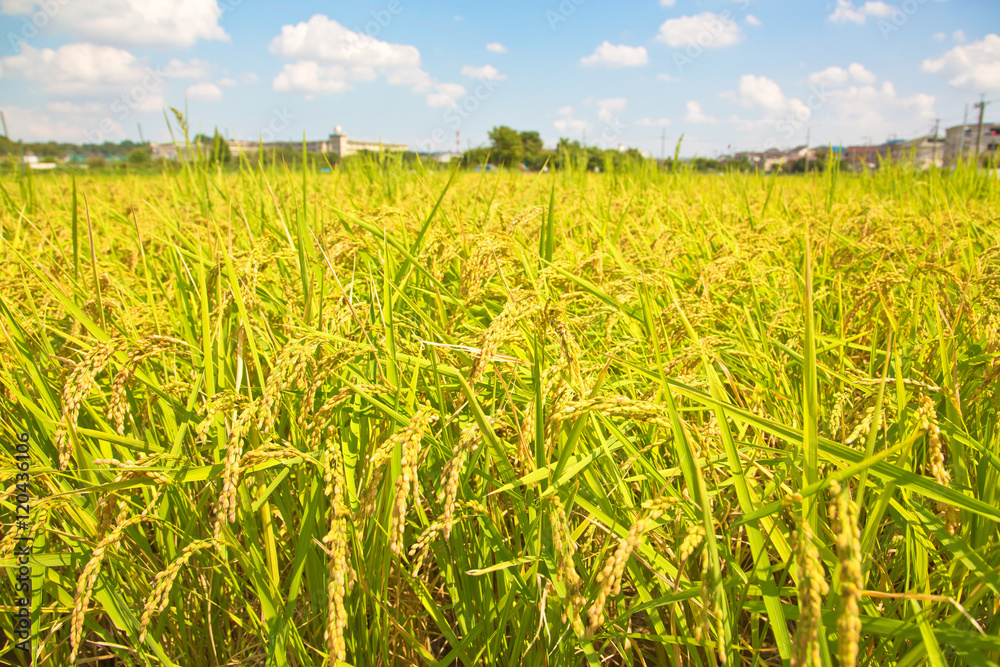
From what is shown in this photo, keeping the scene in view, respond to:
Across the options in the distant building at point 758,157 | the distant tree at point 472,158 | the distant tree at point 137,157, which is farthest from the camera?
the distant tree at point 137,157

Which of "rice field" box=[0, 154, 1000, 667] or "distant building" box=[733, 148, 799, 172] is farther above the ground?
"distant building" box=[733, 148, 799, 172]

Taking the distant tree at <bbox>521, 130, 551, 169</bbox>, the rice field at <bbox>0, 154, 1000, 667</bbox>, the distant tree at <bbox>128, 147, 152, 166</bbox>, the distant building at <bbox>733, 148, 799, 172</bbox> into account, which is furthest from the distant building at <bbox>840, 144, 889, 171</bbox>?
the distant tree at <bbox>128, 147, 152, 166</bbox>

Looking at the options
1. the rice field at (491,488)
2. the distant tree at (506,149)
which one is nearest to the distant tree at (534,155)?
the distant tree at (506,149)

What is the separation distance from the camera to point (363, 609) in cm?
92

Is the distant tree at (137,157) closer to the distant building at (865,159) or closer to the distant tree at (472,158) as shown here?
the distant tree at (472,158)

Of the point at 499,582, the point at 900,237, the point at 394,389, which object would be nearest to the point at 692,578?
the point at 499,582

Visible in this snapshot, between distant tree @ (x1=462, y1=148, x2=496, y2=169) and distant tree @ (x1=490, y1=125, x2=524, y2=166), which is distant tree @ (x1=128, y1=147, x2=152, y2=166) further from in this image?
distant tree @ (x1=490, y1=125, x2=524, y2=166)

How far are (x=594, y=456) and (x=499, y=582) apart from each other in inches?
13.0

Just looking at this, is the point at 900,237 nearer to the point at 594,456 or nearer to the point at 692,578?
the point at 692,578

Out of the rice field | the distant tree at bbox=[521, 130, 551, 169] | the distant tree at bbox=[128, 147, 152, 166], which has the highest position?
the distant tree at bbox=[521, 130, 551, 169]

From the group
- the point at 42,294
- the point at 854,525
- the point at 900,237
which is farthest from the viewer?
the point at 900,237

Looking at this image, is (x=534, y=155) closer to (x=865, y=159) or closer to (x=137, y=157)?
(x=865, y=159)

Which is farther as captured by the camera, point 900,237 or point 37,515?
point 900,237

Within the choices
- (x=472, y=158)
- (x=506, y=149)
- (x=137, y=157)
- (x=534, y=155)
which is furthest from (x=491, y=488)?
(x=534, y=155)
